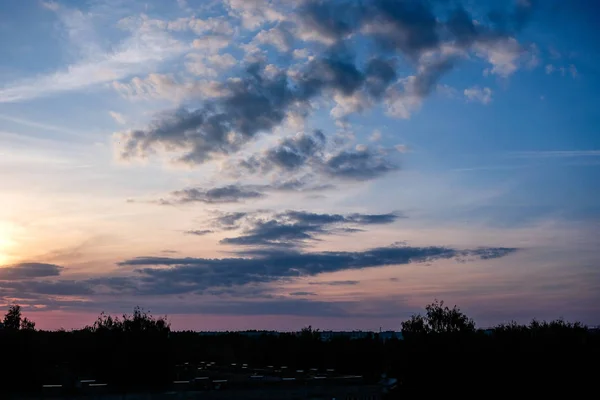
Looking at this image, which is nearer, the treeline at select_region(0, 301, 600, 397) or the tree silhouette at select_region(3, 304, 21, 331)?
the treeline at select_region(0, 301, 600, 397)

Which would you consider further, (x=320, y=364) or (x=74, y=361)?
(x=320, y=364)

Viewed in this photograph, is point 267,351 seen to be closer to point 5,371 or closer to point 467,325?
point 467,325

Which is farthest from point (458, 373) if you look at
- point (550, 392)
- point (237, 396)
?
point (237, 396)

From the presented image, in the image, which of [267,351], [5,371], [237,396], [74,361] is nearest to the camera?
[237,396]

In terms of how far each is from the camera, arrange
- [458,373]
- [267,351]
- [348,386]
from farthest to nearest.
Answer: [267,351] → [458,373] → [348,386]

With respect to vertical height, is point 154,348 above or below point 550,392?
above

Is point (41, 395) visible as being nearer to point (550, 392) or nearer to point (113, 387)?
point (113, 387)

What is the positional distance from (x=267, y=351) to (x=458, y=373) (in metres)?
19.4

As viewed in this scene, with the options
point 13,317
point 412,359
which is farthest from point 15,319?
point 412,359

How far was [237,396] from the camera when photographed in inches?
664

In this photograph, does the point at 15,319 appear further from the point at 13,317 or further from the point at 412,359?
the point at 412,359

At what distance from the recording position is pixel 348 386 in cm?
1930

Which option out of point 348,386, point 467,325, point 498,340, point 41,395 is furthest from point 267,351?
Result: point 41,395

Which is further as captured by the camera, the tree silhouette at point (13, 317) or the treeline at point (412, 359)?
the tree silhouette at point (13, 317)
